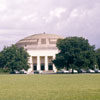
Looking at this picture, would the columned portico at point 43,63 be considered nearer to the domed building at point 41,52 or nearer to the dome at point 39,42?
the domed building at point 41,52

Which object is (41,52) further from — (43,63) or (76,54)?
(76,54)

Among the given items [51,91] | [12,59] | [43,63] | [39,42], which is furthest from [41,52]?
[51,91]

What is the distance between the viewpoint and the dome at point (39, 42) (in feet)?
458

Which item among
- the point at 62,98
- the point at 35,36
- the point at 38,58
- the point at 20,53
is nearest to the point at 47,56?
the point at 38,58

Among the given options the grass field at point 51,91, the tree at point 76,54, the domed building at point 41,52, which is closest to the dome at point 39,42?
the domed building at point 41,52

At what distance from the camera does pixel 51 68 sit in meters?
139

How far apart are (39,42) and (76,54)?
61029 millimetres

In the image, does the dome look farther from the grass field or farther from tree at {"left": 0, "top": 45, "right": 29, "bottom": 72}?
the grass field

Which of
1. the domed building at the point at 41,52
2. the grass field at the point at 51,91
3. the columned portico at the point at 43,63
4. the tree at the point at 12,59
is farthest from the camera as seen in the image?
the columned portico at the point at 43,63

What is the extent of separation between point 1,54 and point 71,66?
25341mm

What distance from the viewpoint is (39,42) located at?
5728 inches

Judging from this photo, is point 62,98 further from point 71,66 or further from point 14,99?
point 71,66

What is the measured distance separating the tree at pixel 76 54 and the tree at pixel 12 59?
15.4 m

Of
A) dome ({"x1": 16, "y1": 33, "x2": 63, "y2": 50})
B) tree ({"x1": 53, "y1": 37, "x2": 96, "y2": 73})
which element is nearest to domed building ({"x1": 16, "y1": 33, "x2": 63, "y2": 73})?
dome ({"x1": 16, "y1": 33, "x2": 63, "y2": 50})
